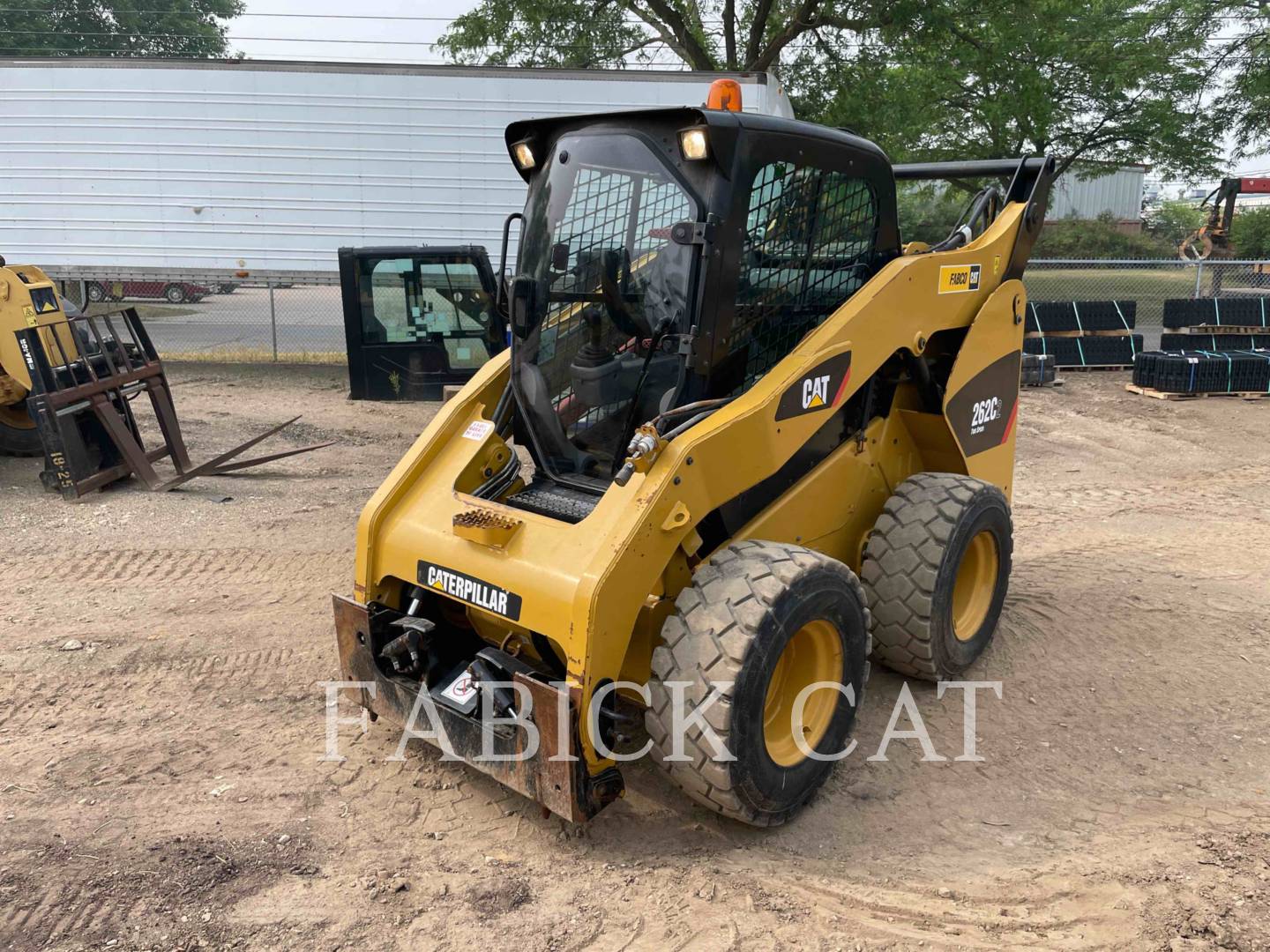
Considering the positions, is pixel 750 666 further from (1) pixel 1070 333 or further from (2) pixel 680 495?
(1) pixel 1070 333

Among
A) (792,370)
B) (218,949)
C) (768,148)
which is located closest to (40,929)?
(218,949)

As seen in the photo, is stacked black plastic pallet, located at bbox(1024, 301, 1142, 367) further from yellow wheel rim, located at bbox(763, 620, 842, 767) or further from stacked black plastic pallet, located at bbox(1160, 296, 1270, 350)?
yellow wheel rim, located at bbox(763, 620, 842, 767)

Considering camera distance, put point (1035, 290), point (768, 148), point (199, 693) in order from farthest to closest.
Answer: point (1035, 290) → point (199, 693) → point (768, 148)

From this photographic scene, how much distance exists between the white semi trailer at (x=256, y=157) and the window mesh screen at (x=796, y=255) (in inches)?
337

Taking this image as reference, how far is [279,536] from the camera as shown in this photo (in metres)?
6.48

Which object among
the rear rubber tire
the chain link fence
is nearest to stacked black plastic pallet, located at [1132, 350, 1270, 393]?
the chain link fence

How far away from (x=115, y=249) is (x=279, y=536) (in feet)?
26.4

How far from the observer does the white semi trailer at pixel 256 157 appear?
12.1m

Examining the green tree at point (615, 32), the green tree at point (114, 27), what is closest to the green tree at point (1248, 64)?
the green tree at point (615, 32)

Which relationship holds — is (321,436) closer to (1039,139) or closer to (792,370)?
(792,370)

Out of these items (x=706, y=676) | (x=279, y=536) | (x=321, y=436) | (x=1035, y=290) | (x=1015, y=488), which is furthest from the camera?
(x=1035, y=290)

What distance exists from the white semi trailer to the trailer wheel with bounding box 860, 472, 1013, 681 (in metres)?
8.90

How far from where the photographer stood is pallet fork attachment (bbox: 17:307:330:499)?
280 inches

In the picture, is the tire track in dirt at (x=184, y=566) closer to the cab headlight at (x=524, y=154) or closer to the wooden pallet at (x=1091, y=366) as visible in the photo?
the cab headlight at (x=524, y=154)
